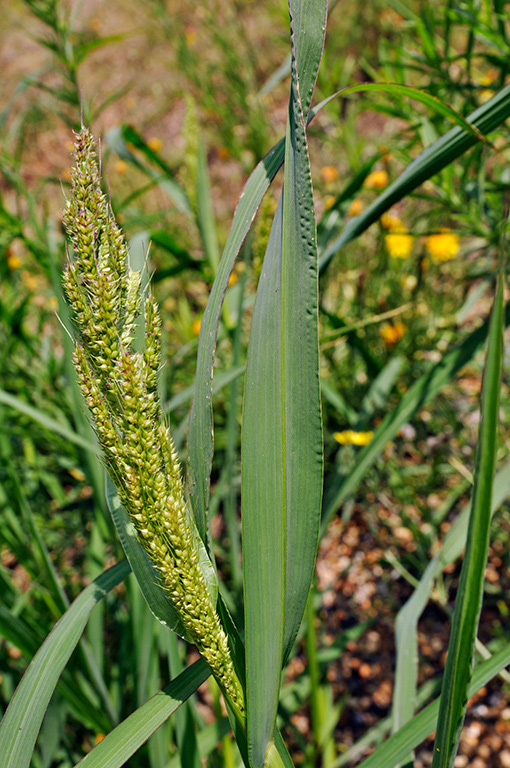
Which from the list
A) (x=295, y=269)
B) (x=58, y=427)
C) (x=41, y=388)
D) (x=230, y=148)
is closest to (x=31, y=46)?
(x=230, y=148)

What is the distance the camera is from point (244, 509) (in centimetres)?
48

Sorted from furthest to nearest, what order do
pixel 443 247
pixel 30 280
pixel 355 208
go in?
1. pixel 30 280
2. pixel 355 208
3. pixel 443 247

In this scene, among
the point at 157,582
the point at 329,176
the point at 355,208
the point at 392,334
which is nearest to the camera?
the point at 157,582

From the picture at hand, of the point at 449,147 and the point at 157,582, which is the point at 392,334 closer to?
the point at 449,147

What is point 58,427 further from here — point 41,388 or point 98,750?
point 41,388

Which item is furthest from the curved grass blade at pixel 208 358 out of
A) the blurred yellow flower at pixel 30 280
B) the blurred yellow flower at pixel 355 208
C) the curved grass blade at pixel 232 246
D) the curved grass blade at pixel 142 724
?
the blurred yellow flower at pixel 30 280

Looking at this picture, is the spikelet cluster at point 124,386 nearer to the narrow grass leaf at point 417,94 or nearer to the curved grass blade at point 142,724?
the curved grass blade at point 142,724

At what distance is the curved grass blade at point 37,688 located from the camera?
51 cm

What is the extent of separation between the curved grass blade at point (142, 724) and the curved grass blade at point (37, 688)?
0.19 ft

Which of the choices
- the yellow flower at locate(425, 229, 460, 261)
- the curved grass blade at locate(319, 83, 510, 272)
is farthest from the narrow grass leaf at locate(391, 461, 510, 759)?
the yellow flower at locate(425, 229, 460, 261)

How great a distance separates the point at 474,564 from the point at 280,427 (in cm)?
18

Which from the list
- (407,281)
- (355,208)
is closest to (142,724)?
(407,281)

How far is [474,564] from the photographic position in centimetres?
41

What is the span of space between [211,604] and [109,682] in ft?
2.91
